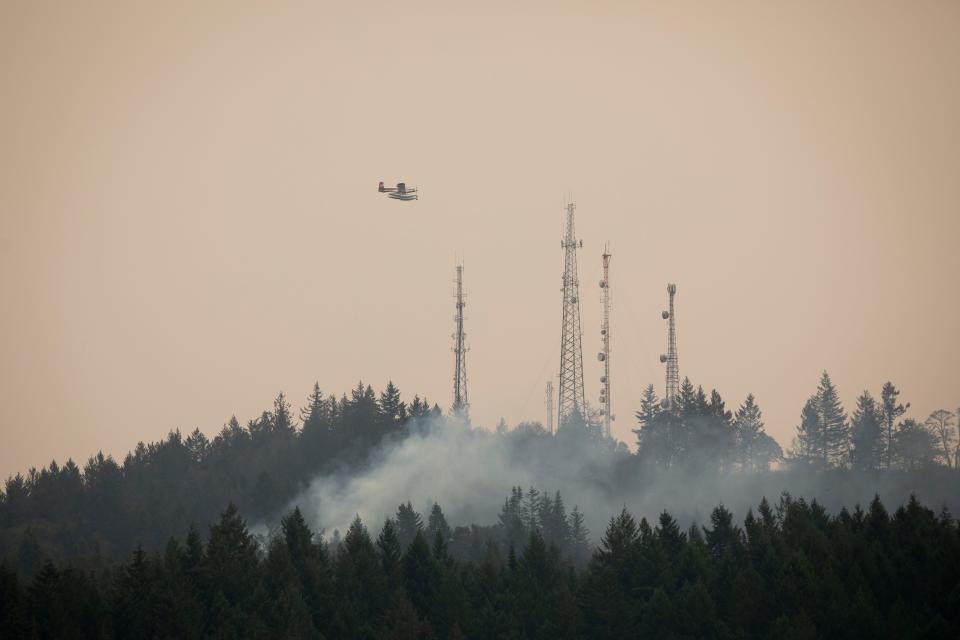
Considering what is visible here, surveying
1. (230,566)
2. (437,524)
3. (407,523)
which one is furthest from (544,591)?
(407,523)

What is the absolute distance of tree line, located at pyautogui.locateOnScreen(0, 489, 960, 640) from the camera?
114062 millimetres

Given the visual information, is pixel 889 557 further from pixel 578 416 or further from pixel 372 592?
pixel 578 416

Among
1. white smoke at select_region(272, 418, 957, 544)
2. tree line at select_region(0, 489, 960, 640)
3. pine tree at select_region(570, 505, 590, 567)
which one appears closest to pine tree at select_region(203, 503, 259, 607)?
tree line at select_region(0, 489, 960, 640)

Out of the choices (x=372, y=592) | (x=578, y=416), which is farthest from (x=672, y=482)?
(x=372, y=592)

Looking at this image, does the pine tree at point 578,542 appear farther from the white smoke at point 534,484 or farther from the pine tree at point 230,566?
the pine tree at point 230,566

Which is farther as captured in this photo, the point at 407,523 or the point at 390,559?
the point at 407,523

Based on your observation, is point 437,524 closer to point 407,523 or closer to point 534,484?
point 407,523

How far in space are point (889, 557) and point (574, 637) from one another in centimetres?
2693

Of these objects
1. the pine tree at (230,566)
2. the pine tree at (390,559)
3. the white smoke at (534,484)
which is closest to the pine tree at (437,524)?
the white smoke at (534,484)

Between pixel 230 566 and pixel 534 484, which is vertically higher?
pixel 534 484

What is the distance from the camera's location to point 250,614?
4744 inches

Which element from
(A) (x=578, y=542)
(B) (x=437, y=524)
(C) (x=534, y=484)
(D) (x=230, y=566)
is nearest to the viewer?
(D) (x=230, y=566)

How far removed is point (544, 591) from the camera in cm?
12362

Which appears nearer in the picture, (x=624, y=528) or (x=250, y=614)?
(x=250, y=614)
